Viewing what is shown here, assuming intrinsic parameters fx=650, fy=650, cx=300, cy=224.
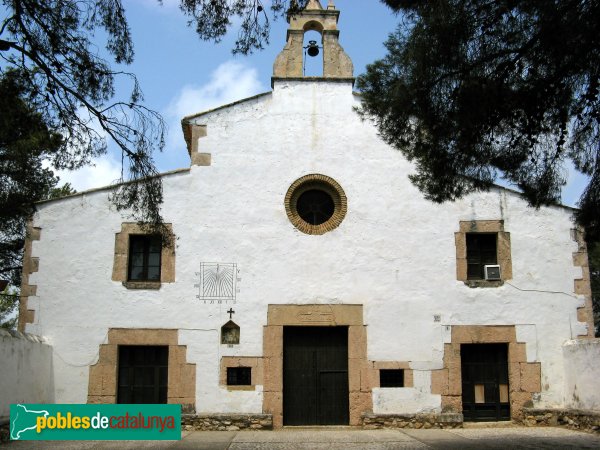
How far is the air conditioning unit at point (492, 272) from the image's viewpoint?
12609mm

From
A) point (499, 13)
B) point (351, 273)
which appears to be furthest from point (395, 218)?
point (499, 13)

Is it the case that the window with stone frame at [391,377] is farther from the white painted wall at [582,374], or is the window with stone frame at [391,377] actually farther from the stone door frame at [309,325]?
the white painted wall at [582,374]

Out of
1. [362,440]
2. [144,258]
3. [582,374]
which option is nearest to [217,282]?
[144,258]

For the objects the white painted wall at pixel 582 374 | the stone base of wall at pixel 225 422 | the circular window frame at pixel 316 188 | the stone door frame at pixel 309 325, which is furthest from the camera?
the circular window frame at pixel 316 188

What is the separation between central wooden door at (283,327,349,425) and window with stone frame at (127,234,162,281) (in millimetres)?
2835

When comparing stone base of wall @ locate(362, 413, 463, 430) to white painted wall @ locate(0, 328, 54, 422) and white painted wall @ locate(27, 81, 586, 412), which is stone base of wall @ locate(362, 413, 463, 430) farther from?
white painted wall @ locate(0, 328, 54, 422)

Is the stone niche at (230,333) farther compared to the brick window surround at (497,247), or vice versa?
the brick window surround at (497,247)

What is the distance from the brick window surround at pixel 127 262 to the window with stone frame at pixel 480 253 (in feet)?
19.1

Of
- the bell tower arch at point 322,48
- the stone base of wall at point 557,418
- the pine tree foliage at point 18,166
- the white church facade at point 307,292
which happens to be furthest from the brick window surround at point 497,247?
the pine tree foliage at point 18,166

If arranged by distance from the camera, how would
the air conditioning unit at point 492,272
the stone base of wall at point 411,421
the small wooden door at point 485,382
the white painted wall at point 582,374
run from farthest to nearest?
the air conditioning unit at point 492,272 < the small wooden door at point 485,382 < the stone base of wall at point 411,421 < the white painted wall at point 582,374

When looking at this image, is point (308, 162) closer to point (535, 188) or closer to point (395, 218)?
point (395, 218)

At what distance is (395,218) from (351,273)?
1.42m

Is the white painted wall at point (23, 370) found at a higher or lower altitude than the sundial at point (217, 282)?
lower

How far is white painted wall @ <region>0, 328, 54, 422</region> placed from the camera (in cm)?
1016
